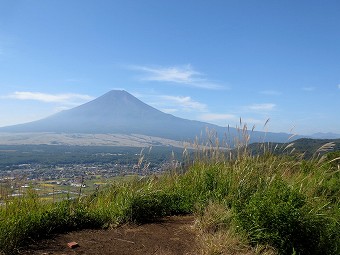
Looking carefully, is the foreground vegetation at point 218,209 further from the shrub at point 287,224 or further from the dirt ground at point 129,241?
the dirt ground at point 129,241

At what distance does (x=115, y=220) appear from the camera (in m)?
4.74

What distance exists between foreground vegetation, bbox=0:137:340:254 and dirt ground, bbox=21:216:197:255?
0.18m

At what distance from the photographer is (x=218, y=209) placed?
14.8 ft

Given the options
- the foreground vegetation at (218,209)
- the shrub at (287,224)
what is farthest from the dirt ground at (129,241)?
the shrub at (287,224)

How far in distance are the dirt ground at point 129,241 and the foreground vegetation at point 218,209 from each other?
0.18m

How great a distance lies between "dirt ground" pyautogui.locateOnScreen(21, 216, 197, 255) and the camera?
3.73 m

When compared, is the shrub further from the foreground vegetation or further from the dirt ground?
the dirt ground

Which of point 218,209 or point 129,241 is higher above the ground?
point 218,209

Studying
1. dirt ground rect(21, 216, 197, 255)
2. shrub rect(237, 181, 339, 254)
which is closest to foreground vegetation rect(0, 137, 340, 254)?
shrub rect(237, 181, 339, 254)

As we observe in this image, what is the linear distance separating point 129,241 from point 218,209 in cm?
126

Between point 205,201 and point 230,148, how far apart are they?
209cm

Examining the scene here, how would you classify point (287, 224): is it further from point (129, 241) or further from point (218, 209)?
point (129, 241)

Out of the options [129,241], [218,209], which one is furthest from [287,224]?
[129,241]

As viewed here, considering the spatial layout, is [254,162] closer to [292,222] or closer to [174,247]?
[292,222]
